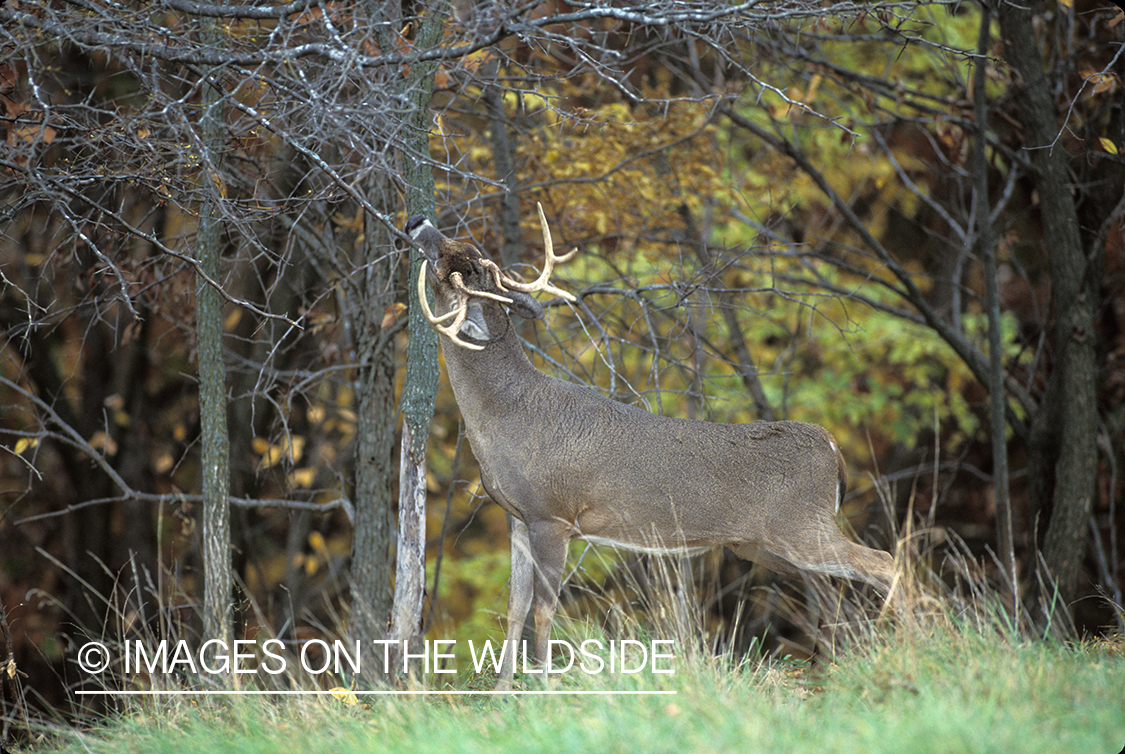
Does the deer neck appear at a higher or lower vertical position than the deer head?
lower

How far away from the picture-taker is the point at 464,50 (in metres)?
5.28

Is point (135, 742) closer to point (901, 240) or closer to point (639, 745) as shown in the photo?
point (639, 745)

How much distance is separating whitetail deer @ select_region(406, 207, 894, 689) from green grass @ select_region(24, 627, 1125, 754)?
737mm

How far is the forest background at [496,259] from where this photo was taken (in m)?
5.99

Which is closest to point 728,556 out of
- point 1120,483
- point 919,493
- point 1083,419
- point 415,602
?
point 919,493

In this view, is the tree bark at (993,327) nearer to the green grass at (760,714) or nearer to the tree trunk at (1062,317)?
the tree trunk at (1062,317)

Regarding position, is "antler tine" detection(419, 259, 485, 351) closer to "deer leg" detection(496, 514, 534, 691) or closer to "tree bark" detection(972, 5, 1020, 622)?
"deer leg" detection(496, 514, 534, 691)

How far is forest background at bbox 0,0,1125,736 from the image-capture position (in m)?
5.99

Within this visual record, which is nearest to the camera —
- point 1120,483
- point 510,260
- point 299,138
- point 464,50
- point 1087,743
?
point 1087,743

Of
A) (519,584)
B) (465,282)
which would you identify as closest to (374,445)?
(519,584)

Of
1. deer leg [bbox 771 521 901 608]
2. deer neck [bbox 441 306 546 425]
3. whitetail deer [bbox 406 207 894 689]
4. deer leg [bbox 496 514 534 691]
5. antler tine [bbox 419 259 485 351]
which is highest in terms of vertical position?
antler tine [bbox 419 259 485 351]

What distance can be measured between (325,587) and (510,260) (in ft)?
19.8

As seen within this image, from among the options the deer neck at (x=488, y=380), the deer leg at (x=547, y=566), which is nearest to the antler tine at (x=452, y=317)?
the deer neck at (x=488, y=380)

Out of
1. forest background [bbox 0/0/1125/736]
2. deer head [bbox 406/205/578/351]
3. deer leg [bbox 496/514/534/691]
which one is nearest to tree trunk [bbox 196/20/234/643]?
forest background [bbox 0/0/1125/736]
